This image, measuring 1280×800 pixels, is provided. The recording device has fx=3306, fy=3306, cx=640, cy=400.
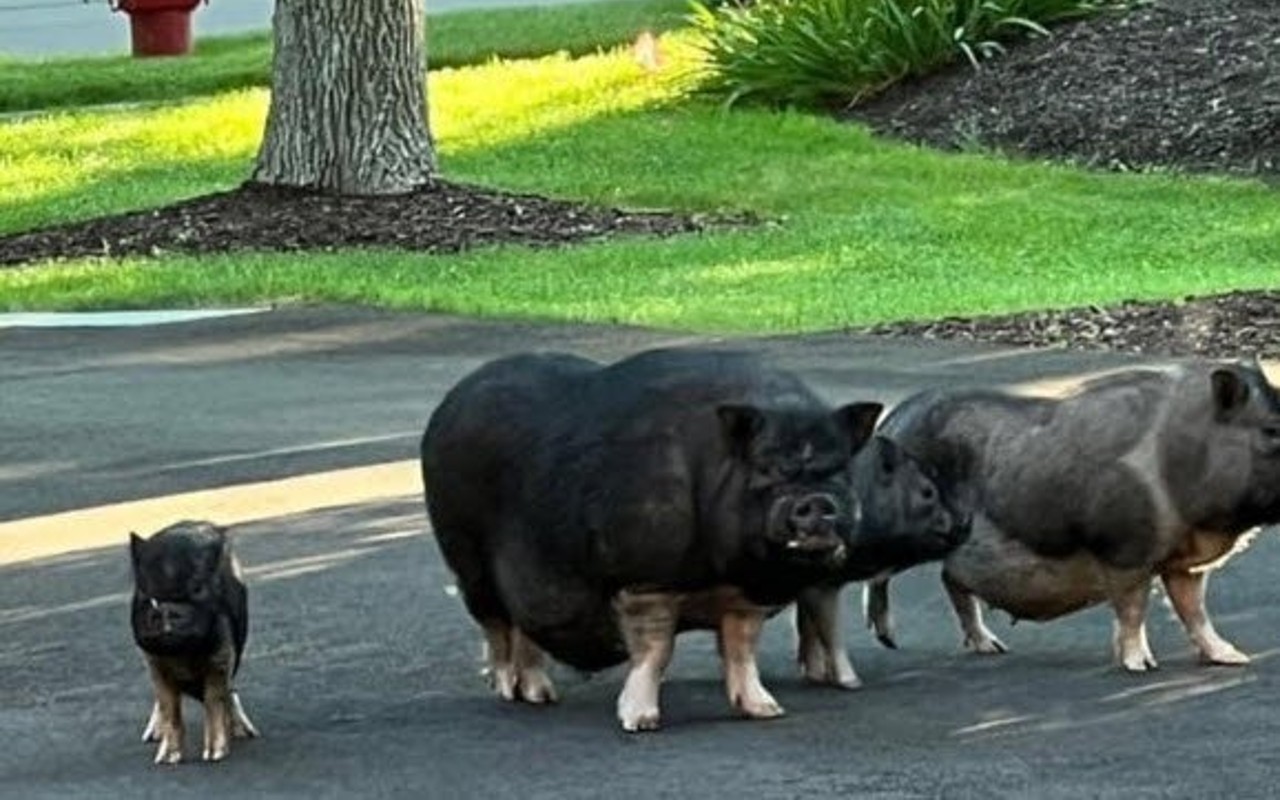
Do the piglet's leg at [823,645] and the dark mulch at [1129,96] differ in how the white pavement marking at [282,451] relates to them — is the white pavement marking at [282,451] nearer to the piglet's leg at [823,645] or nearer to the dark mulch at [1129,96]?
the piglet's leg at [823,645]

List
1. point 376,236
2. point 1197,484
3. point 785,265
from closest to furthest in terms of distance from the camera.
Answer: point 1197,484 < point 785,265 < point 376,236

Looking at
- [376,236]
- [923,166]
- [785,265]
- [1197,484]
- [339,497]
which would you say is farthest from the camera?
[923,166]

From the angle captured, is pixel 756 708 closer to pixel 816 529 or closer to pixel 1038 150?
pixel 816 529

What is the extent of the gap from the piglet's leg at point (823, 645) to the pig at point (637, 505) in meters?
0.21

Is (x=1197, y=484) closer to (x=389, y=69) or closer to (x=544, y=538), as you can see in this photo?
(x=544, y=538)

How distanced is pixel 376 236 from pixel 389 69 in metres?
1.24

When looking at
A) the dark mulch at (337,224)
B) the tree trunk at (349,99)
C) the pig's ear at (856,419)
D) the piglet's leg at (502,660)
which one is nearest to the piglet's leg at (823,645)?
the pig's ear at (856,419)

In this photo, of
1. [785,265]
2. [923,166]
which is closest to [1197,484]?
[785,265]

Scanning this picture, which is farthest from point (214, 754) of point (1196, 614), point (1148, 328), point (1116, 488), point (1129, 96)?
point (1129, 96)

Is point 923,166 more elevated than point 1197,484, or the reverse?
point 1197,484

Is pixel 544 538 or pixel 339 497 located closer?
pixel 544 538

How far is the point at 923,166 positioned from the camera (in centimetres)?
2130

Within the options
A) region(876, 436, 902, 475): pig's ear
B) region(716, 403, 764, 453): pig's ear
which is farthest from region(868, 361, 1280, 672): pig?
region(716, 403, 764, 453): pig's ear

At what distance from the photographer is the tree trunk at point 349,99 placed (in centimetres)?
1933
